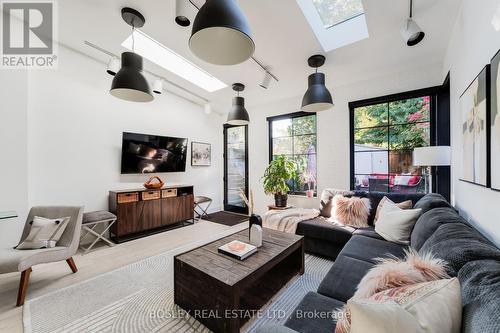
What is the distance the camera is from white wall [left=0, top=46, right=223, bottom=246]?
2500 mm

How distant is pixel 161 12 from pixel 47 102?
7.30ft

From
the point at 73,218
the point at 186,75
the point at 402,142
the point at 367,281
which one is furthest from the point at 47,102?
the point at 402,142

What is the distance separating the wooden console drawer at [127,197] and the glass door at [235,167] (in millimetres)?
2577

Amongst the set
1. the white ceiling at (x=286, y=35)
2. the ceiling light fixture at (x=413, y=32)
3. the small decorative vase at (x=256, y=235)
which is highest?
the white ceiling at (x=286, y=35)

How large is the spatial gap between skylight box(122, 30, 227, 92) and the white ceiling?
0.46 ft

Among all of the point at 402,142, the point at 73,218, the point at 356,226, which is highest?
the point at 402,142

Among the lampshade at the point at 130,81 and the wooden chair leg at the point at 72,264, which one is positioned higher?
the lampshade at the point at 130,81

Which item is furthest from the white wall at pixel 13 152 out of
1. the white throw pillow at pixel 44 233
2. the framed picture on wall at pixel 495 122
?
the framed picture on wall at pixel 495 122

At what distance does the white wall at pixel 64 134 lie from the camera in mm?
2500

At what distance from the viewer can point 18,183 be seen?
253 centimetres

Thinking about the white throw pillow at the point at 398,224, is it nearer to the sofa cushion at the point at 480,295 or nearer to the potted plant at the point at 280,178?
the sofa cushion at the point at 480,295

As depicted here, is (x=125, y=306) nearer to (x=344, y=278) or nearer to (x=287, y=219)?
(x=344, y=278)

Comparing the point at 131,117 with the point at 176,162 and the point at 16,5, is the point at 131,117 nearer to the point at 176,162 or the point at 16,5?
the point at 176,162

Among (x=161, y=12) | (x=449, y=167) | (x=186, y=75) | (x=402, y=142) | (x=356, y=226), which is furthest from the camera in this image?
(x=186, y=75)
